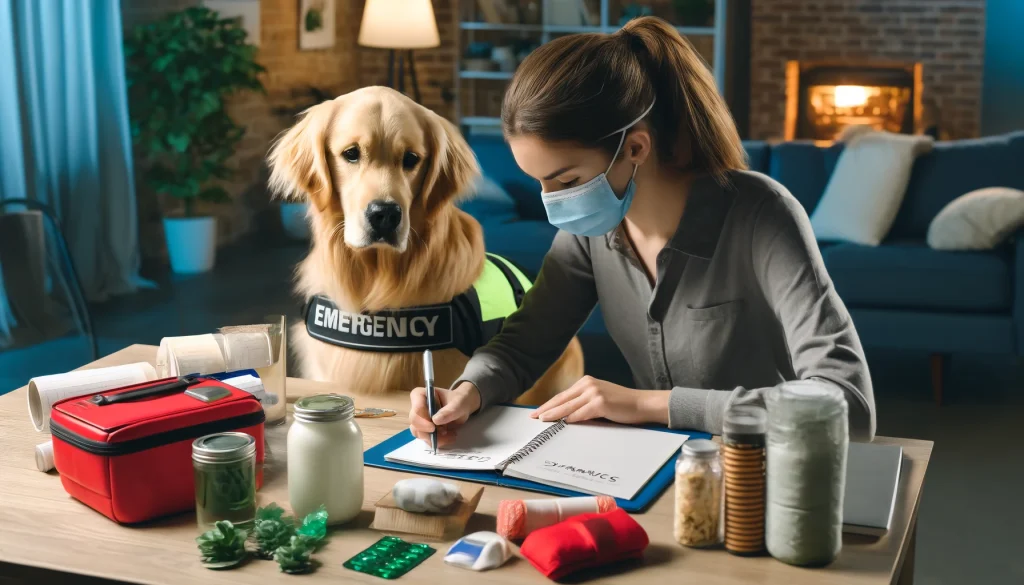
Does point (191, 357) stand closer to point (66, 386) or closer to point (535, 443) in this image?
point (66, 386)

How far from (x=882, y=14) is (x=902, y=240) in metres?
→ 3.68

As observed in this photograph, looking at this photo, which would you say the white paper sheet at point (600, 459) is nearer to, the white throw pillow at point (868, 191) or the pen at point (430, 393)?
the pen at point (430, 393)

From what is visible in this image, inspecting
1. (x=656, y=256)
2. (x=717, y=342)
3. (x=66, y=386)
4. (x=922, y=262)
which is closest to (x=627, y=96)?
(x=656, y=256)

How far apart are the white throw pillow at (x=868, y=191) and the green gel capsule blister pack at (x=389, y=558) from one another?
3044 millimetres

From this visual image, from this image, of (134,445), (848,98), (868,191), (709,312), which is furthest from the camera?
(848,98)

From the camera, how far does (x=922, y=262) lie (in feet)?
11.4

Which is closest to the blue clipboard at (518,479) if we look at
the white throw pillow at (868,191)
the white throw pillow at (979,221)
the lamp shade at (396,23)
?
the white throw pillow at (979,221)

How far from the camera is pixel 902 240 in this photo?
12.4 feet

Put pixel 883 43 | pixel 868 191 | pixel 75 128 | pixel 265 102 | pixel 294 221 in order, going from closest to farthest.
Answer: pixel 868 191, pixel 75 128, pixel 294 221, pixel 265 102, pixel 883 43

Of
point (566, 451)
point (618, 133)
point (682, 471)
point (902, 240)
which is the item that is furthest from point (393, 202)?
point (902, 240)

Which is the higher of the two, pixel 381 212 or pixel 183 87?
pixel 183 87

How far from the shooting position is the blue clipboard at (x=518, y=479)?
1.10 meters

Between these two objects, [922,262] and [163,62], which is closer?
[922,262]

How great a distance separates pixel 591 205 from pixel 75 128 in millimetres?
3995
